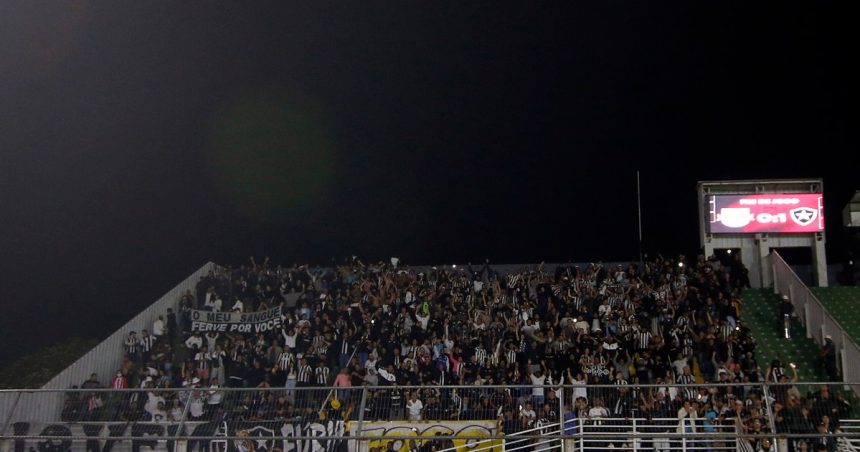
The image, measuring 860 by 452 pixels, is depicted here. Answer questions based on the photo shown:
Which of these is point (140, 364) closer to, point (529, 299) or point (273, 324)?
point (273, 324)

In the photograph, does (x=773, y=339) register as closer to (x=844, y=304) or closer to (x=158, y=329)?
(x=844, y=304)

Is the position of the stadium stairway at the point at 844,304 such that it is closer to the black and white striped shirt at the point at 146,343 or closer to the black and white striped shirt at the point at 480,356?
the black and white striped shirt at the point at 480,356

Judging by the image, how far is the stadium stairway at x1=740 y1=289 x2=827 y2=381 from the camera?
21125 millimetres

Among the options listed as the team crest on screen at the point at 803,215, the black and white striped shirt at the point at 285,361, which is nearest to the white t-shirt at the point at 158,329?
the black and white striped shirt at the point at 285,361

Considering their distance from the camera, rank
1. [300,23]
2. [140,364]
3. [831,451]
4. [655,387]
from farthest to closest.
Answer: [300,23] < [140,364] < [655,387] < [831,451]

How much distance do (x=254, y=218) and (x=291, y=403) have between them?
23.0 meters

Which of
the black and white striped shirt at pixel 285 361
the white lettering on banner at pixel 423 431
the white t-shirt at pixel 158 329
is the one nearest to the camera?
the white lettering on banner at pixel 423 431

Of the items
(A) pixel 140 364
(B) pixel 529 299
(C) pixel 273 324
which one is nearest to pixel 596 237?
(B) pixel 529 299

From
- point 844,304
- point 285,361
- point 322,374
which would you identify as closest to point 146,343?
point 285,361

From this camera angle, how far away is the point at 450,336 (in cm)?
2316

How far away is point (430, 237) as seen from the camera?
3738 cm

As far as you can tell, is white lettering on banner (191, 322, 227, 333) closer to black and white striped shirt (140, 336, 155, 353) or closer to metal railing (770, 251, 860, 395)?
black and white striped shirt (140, 336, 155, 353)

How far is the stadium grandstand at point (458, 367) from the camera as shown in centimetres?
1241

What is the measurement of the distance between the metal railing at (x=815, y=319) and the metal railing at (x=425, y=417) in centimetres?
734
